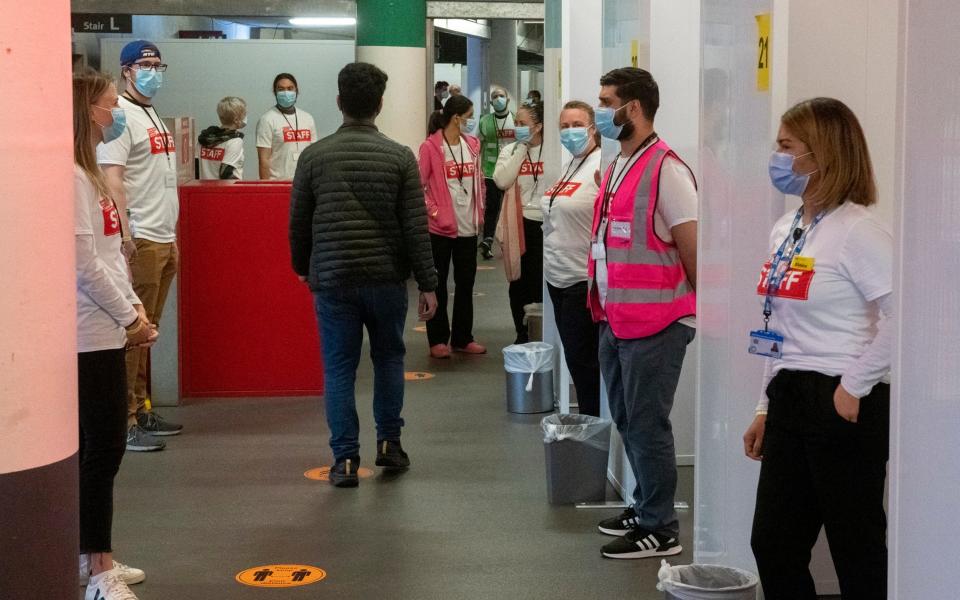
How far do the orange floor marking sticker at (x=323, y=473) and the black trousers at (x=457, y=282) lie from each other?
107 inches

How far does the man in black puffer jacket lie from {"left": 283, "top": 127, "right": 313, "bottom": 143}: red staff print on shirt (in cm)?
465

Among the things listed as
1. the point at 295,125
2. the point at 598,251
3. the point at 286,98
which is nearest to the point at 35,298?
the point at 598,251

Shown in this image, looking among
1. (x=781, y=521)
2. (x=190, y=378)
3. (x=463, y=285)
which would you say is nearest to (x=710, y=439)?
(x=781, y=521)

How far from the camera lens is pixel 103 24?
13.1m

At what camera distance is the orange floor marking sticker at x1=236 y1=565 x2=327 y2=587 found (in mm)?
4398

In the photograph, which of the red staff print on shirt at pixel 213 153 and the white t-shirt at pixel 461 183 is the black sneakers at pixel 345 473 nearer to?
the white t-shirt at pixel 461 183

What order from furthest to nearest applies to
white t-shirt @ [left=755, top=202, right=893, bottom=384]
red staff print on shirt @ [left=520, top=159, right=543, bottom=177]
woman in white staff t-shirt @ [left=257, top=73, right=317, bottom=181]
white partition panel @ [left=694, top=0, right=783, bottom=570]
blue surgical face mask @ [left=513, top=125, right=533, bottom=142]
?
woman in white staff t-shirt @ [left=257, top=73, right=317, bottom=181]
blue surgical face mask @ [left=513, top=125, right=533, bottom=142]
red staff print on shirt @ [left=520, top=159, right=543, bottom=177]
white partition panel @ [left=694, top=0, right=783, bottom=570]
white t-shirt @ [left=755, top=202, right=893, bottom=384]

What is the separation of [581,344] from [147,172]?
7.23 feet

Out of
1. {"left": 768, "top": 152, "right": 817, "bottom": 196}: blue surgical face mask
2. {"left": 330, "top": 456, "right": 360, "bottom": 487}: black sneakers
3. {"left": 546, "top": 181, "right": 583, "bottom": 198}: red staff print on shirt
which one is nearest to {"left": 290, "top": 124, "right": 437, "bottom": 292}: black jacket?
{"left": 546, "top": 181, "right": 583, "bottom": 198}: red staff print on shirt

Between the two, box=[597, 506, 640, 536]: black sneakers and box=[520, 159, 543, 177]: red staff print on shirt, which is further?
box=[520, 159, 543, 177]: red staff print on shirt

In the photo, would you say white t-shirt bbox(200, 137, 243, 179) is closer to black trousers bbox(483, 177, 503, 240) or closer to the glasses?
black trousers bbox(483, 177, 503, 240)

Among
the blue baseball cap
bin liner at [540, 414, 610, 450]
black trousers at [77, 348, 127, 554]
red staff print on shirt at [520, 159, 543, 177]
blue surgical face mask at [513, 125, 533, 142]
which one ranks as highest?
the blue baseball cap

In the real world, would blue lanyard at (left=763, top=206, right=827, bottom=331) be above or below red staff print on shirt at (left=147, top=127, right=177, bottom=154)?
below

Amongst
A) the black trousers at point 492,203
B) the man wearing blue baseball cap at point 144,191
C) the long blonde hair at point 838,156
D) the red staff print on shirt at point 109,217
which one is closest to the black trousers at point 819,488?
the long blonde hair at point 838,156
